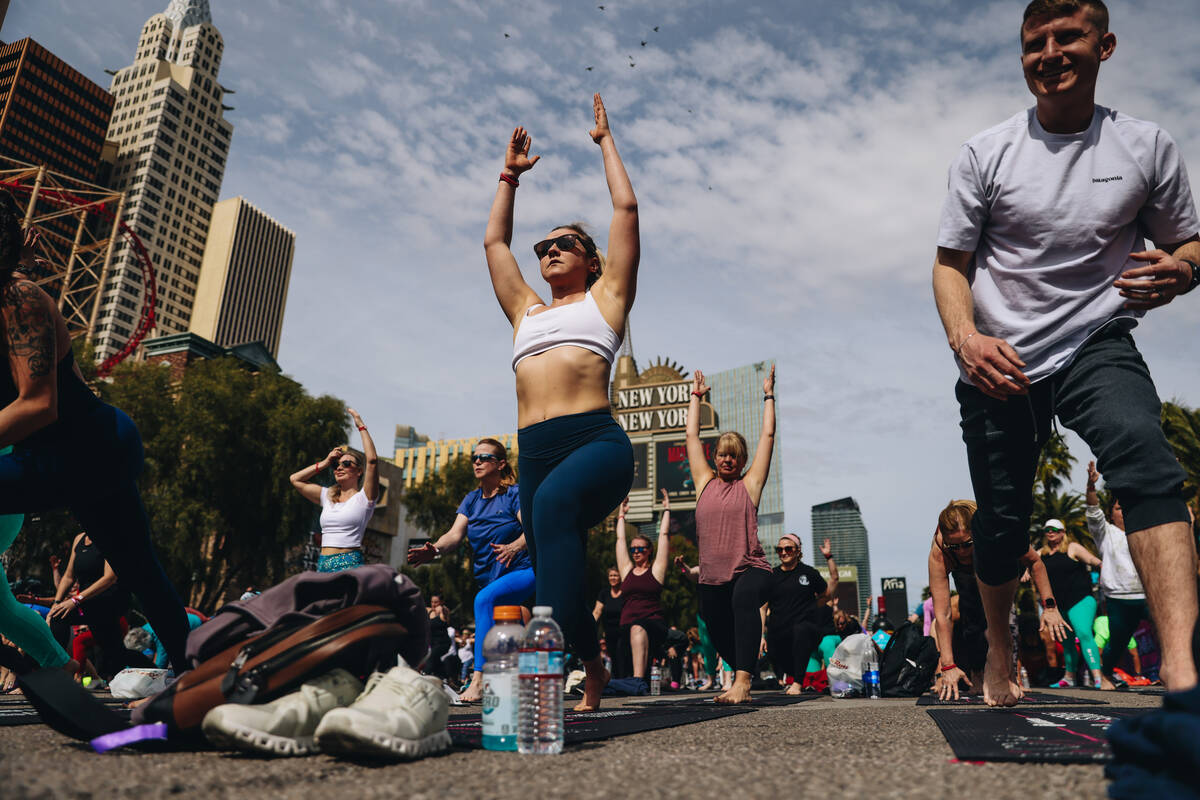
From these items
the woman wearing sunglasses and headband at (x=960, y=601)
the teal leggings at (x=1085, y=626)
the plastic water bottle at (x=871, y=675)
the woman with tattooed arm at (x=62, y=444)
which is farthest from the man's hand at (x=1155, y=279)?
the teal leggings at (x=1085, y=626)

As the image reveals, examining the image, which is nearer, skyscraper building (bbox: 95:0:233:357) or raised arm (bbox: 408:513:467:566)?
raised arm (bbox: 408:513:467:566)

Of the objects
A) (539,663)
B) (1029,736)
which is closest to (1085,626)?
(1029,736)

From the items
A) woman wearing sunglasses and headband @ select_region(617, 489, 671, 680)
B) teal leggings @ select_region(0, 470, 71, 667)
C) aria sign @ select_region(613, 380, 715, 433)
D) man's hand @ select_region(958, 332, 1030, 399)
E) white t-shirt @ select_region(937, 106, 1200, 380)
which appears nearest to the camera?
man's hand @ select_region(958, 332, 1030, 399)

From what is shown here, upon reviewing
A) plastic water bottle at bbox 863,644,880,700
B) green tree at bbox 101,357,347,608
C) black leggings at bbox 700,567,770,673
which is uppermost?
green tree at bbox 101,357,347,608

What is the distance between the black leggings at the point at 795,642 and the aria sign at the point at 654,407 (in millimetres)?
80088

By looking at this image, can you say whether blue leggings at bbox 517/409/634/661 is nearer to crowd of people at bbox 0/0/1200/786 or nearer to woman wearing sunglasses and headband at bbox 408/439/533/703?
crowd of people at bbox 0/0/1200/786

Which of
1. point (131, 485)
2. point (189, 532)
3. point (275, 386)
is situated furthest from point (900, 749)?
point (275, 386)

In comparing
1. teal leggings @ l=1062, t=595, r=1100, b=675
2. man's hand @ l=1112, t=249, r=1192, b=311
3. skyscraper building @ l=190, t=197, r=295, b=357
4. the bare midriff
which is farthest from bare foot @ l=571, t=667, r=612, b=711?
skyscraper building @ l=190, t=197, r=295, b=357

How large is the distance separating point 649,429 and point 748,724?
86.8m

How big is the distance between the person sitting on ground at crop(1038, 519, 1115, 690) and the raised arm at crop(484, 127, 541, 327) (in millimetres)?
7370

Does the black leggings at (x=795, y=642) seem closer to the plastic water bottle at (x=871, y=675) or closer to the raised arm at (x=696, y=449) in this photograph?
the plastic water bottle at (x=871, y=675)

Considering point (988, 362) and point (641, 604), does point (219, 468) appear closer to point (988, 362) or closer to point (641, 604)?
point (641, 604)

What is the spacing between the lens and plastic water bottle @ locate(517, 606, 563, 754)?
2.14 metres

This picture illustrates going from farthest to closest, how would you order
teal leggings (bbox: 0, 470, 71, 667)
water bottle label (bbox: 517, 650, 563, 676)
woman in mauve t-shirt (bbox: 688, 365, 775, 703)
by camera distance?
woman in mauve t-shirt (bbox: 688, 365, 775, 703) → teal leggings (bbox: 0, 470, 71, 667) → water bottle label (bbox: 517, 650, 563, 676)
